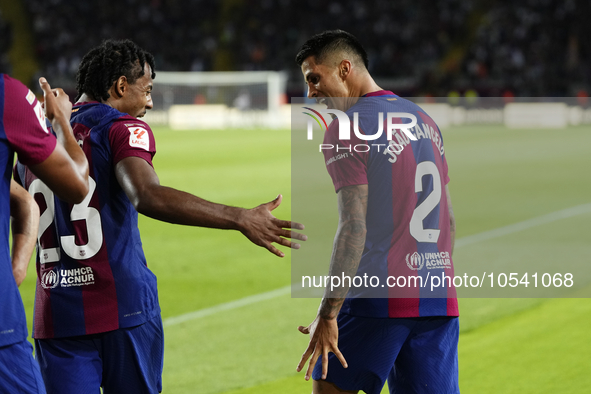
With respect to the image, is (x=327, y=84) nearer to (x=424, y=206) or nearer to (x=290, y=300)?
(x=424, y=206)

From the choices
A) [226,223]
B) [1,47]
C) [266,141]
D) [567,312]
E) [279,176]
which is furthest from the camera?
[1,47]

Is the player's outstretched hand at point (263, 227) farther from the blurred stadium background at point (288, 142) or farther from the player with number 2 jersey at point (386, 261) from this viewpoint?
the blurred stadium background at point (288, 142)

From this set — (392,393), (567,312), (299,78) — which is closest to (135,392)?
(392,393)

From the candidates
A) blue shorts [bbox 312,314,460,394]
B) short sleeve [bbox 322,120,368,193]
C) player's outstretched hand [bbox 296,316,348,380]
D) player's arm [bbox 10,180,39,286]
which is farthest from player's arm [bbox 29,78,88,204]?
blue shorts [bbox 312,314,460,394]

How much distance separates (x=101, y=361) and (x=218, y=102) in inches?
→ 1125

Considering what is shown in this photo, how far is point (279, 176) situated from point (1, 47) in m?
27.9

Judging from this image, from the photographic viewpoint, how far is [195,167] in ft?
55.7

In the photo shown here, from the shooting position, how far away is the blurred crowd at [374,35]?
108ft

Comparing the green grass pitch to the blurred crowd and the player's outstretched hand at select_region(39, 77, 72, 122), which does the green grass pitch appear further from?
the blurred crowd

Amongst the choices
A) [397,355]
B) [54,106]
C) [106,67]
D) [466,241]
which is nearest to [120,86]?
[106,67]

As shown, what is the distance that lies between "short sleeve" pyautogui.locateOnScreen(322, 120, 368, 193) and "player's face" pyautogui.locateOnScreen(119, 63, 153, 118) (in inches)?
30.9

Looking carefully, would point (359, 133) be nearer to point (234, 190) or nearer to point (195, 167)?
point (234, 190)

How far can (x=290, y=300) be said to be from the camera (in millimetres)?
7008

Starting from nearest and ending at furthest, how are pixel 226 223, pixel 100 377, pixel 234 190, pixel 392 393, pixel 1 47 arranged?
pixel 226 223 < pixel 100 377 < pixel 392 393 < pixel 234 190 < pixel 1 47
